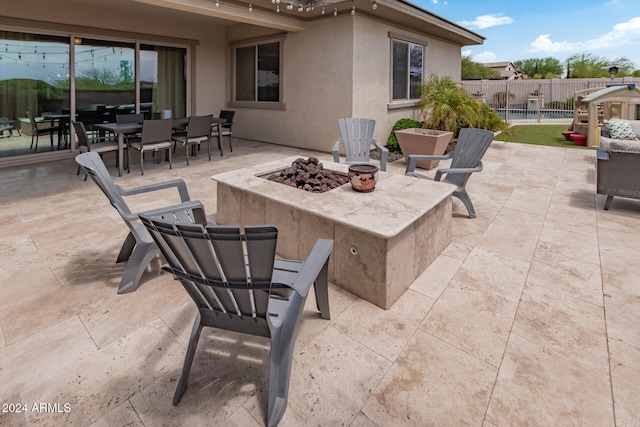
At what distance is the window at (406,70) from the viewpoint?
824 centimetres

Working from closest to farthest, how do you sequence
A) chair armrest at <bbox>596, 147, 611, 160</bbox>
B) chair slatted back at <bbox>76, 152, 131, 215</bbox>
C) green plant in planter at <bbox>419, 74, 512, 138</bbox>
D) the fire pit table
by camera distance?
the fire pit table < chair slatted back at <bbox>76, 152, 131, 215</bbox> < chair armrest at <bbox>596, 147, 611, 160</bbox> < green plant in planter at <bbox>419, 74, 512, 138</bbox>

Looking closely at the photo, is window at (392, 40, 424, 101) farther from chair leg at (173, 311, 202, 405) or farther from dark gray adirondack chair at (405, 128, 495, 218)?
chair leg at (173, 311, 202, 405)

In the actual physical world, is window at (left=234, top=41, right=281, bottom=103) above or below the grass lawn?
above

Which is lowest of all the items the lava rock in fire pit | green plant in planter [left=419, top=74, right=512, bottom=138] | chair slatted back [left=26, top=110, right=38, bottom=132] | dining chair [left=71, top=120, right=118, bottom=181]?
the lava rock in fire pit

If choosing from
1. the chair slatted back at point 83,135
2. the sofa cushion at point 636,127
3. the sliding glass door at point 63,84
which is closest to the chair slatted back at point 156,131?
the chair slatted back at point 83,135

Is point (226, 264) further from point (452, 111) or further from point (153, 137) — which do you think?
point (452, 111)

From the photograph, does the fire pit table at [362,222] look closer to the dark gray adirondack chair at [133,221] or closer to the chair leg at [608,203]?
the dark gray adirondack chair at [133,221]

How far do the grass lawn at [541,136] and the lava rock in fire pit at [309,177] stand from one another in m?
7.20

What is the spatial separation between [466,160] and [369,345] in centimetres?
292

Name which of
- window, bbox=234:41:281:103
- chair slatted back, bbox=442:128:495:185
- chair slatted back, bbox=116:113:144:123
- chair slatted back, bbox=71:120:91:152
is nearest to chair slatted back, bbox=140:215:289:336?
chair slatted back, bbox=442:128:495:185

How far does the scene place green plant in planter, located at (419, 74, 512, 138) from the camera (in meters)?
7.53

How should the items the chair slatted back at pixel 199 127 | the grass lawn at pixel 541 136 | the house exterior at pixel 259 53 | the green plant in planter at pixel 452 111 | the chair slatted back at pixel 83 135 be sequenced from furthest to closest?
the grass lawn at pixel 541 136 → the green plant in planter at pixel 452 111 → the house exterior at pixel 259 53 → the chair slatted back at pixel 199 127 → the chair slatted back at pixel 83 135

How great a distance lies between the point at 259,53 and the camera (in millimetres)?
8836

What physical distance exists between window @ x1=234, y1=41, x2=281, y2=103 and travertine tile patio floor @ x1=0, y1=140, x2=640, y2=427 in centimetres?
632
